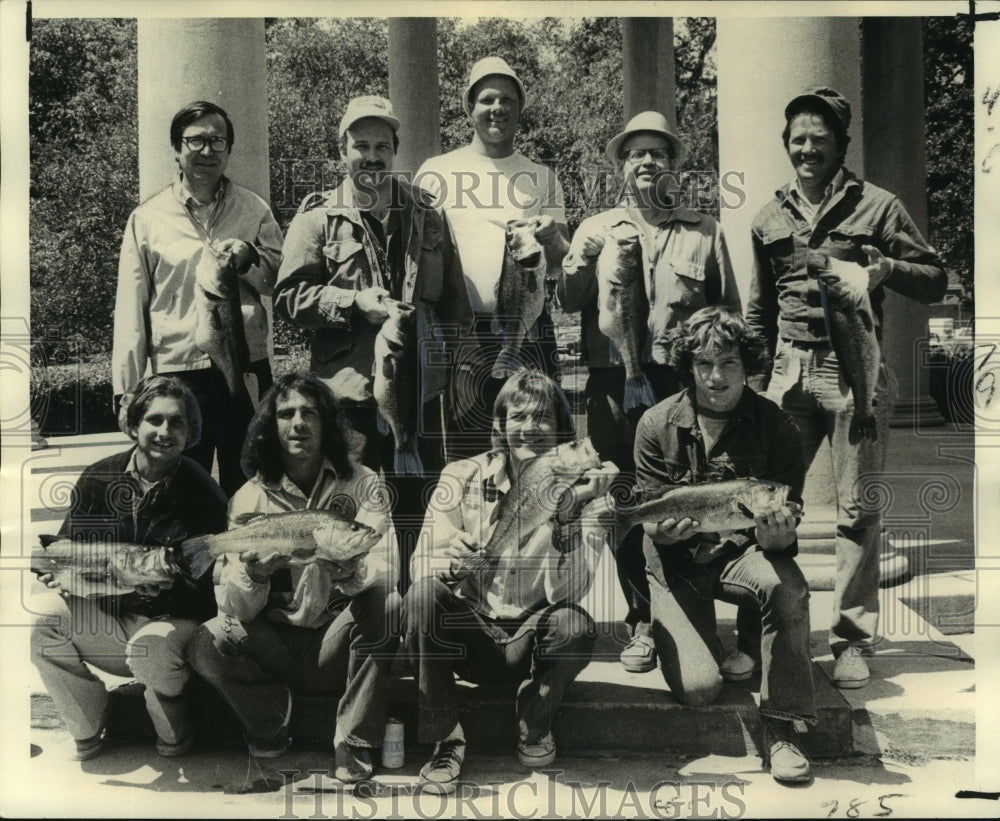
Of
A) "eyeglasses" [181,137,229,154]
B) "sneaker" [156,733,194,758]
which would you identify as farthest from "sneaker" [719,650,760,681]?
"eyeglasses" [181,137,229,154]

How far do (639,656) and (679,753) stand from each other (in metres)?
0.54

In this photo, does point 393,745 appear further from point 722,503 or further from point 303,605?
point 722,503

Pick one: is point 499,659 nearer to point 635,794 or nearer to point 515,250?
point 635,794

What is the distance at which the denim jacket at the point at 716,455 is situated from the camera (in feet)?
20.7

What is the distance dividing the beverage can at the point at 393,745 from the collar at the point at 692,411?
6.79 feet

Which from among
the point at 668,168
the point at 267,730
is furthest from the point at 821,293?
the point at 267,730

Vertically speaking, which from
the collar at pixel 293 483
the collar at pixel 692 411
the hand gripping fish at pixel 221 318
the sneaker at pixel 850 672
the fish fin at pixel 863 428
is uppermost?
the hand gripping fish at pixel 221 318

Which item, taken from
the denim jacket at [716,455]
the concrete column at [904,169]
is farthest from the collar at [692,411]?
the concrete column at [904,169]

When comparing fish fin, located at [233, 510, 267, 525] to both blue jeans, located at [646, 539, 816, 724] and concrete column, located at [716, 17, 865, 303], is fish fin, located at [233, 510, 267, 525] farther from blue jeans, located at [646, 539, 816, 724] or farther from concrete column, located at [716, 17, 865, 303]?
concrete column, located at [716, 17, 865, 303]

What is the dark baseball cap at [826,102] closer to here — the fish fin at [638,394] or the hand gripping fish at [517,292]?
the hand gripping fish at [517,292]

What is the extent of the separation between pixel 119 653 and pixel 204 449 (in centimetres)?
114

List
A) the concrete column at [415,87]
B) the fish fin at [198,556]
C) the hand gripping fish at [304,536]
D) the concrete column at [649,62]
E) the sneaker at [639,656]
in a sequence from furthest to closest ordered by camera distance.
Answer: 1. the concrete column at [649,62]
2. the concrete column at [415,87]
3. the sneaker at [639,656]
4. the fish fin at [198,556]
5. the hand gripping fish at [304,536]

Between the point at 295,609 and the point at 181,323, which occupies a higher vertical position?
the point at 181,323

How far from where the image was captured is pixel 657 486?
6.37 metres
